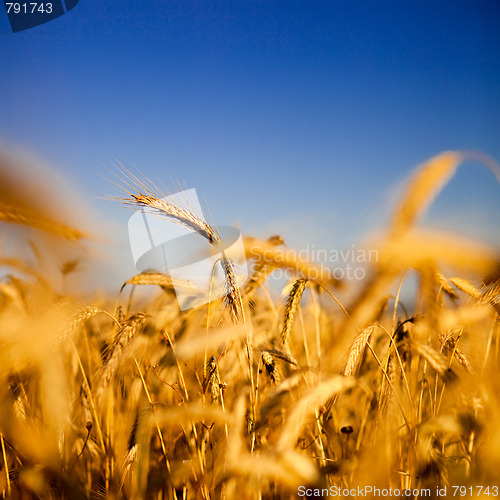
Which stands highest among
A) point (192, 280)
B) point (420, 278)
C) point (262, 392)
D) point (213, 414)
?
point (192, 280)

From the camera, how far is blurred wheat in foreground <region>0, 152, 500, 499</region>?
934 millimetres

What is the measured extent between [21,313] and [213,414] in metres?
1.16

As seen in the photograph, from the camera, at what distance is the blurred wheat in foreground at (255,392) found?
93cm

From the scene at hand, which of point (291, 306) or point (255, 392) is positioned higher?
point (291, 306)

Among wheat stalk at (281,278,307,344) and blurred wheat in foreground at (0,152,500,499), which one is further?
wheat stalk at (281,278,307,344)

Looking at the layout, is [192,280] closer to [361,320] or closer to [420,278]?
[361,320]

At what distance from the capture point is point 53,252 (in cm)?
167

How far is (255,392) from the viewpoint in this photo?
Result: 1194 mm

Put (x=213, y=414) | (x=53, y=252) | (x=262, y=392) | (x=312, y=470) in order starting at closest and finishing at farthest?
(x=312, y=470) < (x=213, y=414) < (x=262, y=392) < (x=53, y=252)

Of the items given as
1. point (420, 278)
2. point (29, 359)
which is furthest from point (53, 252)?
point (420, 278)

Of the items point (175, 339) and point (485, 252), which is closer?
point (485, 252)

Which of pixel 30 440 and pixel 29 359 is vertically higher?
pixel 29 359

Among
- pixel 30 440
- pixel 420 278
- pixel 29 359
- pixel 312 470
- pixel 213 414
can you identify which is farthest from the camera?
pixel 420 278

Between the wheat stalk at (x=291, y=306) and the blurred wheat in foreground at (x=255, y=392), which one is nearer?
the blurred wheat in foreground at (x=255, y=392)
